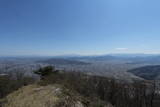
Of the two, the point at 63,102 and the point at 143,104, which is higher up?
the point at 63,102

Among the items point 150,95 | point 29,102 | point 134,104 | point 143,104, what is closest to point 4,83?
point 29,102

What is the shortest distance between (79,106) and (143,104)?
57.1ft

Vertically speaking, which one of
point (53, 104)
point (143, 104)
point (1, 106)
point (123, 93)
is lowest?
point (143, 104)

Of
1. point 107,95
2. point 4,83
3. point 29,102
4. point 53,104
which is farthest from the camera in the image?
point 107,95

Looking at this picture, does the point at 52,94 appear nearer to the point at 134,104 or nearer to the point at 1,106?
the point at 1,106

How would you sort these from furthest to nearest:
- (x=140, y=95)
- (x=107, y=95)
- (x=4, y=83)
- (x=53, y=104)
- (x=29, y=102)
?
(x=140, y=95), (x=107, y=95), (x=4, y=83), (x=29, y=102), (x=53, y=104)

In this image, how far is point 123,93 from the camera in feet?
60.6

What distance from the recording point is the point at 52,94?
16.0ft

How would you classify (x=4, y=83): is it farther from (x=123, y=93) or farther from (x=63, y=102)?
(x=123, y=93)

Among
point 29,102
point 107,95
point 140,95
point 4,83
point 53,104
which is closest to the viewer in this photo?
point 53,104

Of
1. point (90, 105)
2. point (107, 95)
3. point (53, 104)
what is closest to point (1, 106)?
point (53, 104)

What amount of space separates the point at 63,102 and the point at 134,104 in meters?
17.1

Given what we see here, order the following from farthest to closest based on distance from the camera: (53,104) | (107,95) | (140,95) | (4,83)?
(140,95)
(107,95)
(4,83)
(53,104)

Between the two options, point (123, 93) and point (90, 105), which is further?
point (123, 93)
